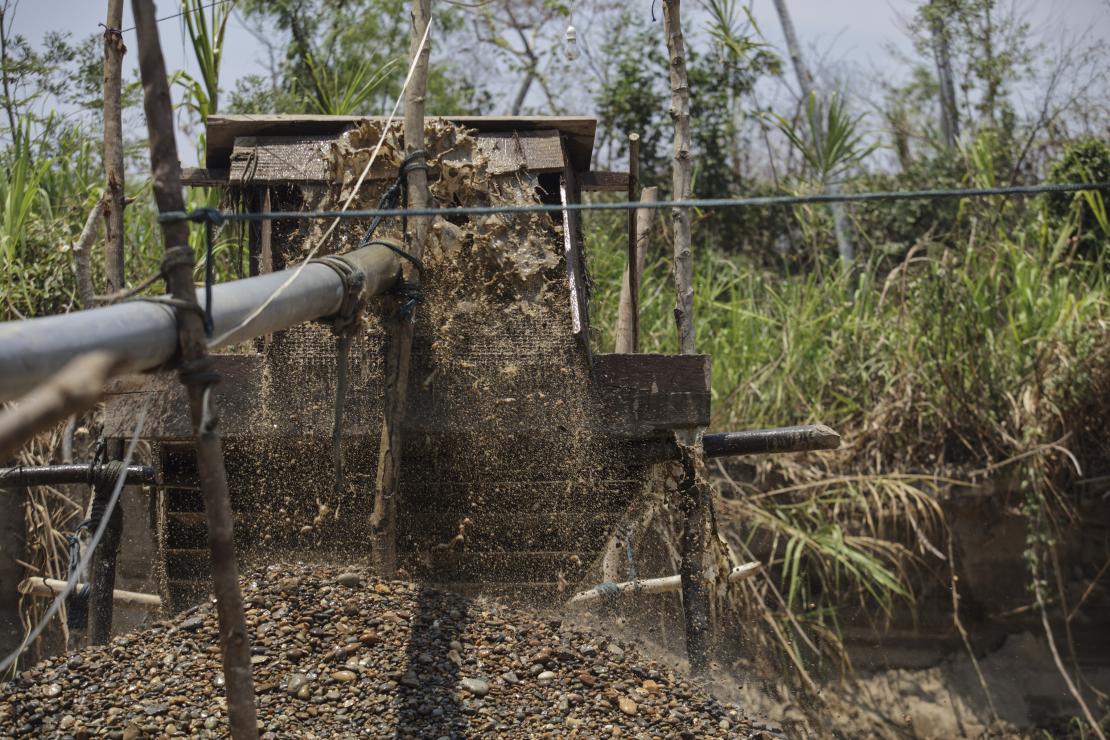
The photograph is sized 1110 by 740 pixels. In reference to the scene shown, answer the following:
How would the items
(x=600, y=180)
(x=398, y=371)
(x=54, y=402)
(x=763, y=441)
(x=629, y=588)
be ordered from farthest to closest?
(x=600, y=180) < (x=629, y=588) < (x=763, y=441) < (x=398, y=371) < (x=54, y=402)

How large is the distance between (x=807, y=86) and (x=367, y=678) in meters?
11.9

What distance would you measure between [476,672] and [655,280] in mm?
6546

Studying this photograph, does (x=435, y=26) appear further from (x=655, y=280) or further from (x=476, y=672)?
(x=476, y=672)

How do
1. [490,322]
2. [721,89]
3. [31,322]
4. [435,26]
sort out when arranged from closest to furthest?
1. [31,322]
2. [490,322]
3. [721,89]
4. [435,26]

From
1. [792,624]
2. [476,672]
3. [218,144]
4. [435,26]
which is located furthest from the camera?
[435,26]

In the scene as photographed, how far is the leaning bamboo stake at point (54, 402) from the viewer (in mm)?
1762

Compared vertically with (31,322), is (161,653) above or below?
below

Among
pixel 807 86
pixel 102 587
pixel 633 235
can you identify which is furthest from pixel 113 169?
pixel 807 86

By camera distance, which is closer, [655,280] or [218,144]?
[218,144]

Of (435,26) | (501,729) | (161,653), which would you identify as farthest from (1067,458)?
(435,26)

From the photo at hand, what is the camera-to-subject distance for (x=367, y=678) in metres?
3.77

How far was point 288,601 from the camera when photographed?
4.08 meters

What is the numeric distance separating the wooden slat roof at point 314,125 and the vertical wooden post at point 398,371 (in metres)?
0.25

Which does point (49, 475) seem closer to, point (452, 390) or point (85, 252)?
point (85, 252)
